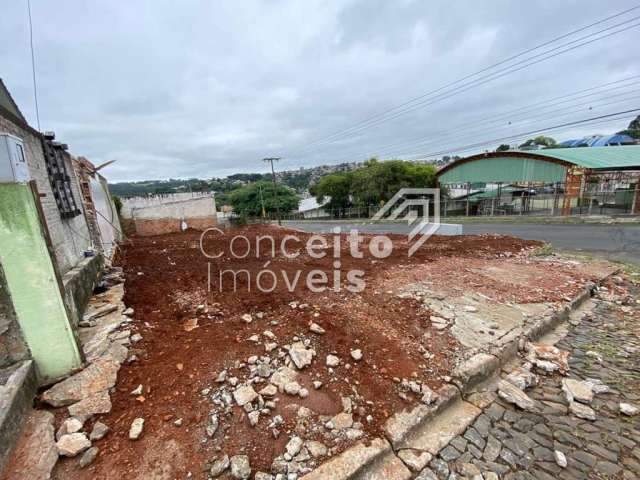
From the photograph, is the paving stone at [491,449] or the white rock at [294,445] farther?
the paving stone at [491,449]

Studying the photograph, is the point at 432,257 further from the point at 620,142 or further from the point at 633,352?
the point at 620,142

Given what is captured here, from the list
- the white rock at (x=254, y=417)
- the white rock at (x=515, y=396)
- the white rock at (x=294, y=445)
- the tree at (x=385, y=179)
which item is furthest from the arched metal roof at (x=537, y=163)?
the white rock at (x=254, y=417)

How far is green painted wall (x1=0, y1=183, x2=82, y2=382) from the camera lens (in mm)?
1972

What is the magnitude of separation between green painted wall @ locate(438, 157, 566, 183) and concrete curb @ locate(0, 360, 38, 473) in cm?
2090

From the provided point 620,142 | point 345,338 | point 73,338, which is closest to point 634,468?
point 345,338

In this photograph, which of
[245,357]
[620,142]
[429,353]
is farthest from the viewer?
[620,142]

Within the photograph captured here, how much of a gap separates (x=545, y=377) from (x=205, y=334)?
332cm

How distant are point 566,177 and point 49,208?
68.6 ft

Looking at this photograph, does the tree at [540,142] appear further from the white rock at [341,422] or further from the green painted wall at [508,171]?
the white rock at [341,422]

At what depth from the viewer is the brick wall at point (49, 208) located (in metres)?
3.52

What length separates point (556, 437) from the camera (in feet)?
6.40

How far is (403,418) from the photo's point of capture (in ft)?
6.61

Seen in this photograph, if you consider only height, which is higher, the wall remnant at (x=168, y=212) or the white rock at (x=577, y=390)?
the wall remnant at (x=168, y=212)

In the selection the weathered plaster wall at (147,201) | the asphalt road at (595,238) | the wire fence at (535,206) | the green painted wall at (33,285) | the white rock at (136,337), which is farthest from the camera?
the wire fence at (535,206)
